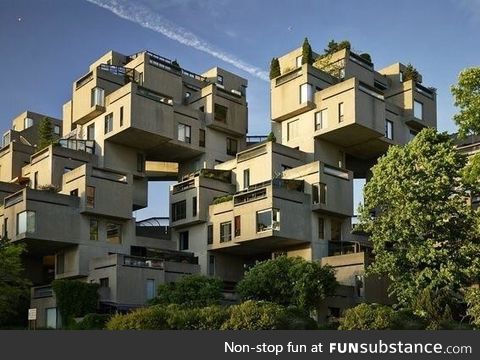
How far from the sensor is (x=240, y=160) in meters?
65.4

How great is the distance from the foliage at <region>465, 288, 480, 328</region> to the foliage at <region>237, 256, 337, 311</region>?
11.4m

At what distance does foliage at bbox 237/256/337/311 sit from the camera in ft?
167

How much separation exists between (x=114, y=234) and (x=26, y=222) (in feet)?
21.8

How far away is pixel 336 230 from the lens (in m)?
60.7

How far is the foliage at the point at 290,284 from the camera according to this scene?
50.8 meters

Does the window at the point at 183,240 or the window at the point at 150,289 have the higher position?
the window at the point at 183,240

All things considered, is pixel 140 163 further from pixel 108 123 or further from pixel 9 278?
pixel 9 278

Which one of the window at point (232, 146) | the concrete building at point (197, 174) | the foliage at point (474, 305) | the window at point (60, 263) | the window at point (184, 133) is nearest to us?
the foliage at point (474, 305)

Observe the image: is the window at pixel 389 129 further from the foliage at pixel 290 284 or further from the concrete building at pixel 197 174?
the foliage at pixel 290 284

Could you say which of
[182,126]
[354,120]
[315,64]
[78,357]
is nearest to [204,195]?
[182,126]

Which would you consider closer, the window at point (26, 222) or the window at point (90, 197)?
the window at point (26, 222)

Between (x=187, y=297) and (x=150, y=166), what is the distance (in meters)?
28.1

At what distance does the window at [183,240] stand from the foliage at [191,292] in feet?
42.3

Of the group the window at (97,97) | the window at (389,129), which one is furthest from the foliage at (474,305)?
the window at (97,97)
